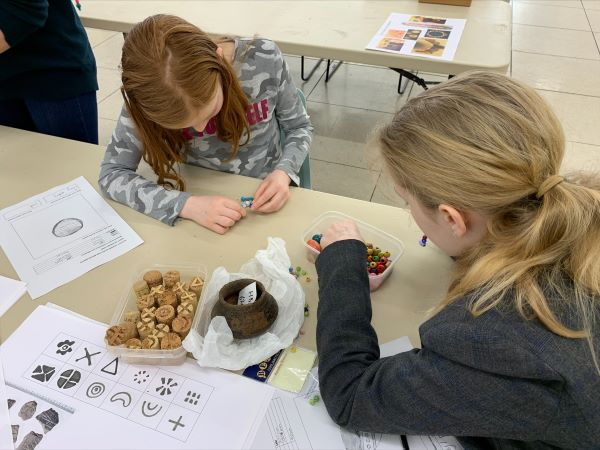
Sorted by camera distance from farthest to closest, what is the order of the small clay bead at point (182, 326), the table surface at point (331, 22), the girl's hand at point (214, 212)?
the table surface at point (331, 22)
the girl's hand at point (214, 212)
the small clay bead at point (182, 326)

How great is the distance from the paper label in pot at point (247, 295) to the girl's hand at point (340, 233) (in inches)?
6.8

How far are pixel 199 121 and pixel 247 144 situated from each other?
0.26 m

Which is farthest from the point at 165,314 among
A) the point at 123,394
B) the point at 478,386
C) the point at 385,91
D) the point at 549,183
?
the point at 385,91

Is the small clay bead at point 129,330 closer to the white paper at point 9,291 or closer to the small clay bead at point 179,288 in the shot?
the small clay bead at point 179,288

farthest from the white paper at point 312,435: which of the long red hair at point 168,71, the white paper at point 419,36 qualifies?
the white paper at point 419,36

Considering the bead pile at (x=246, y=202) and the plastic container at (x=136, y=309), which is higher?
the bead pile at (x=246, y=202)

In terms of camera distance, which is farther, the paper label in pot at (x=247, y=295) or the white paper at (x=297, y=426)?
the paper label in pot at (x=247, y=295)

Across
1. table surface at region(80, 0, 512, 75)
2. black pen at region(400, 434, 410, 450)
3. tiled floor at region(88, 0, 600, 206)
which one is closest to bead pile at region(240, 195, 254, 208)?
black pen at region(400, 434, 410, 450)

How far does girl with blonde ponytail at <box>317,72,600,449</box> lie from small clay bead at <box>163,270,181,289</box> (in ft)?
1.00

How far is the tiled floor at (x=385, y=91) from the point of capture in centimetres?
227

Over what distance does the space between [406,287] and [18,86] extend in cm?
118

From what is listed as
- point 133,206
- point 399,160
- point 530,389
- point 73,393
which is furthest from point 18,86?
point 530,389

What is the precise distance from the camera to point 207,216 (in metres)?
0.96

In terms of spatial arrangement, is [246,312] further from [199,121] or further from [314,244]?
[199,121]
